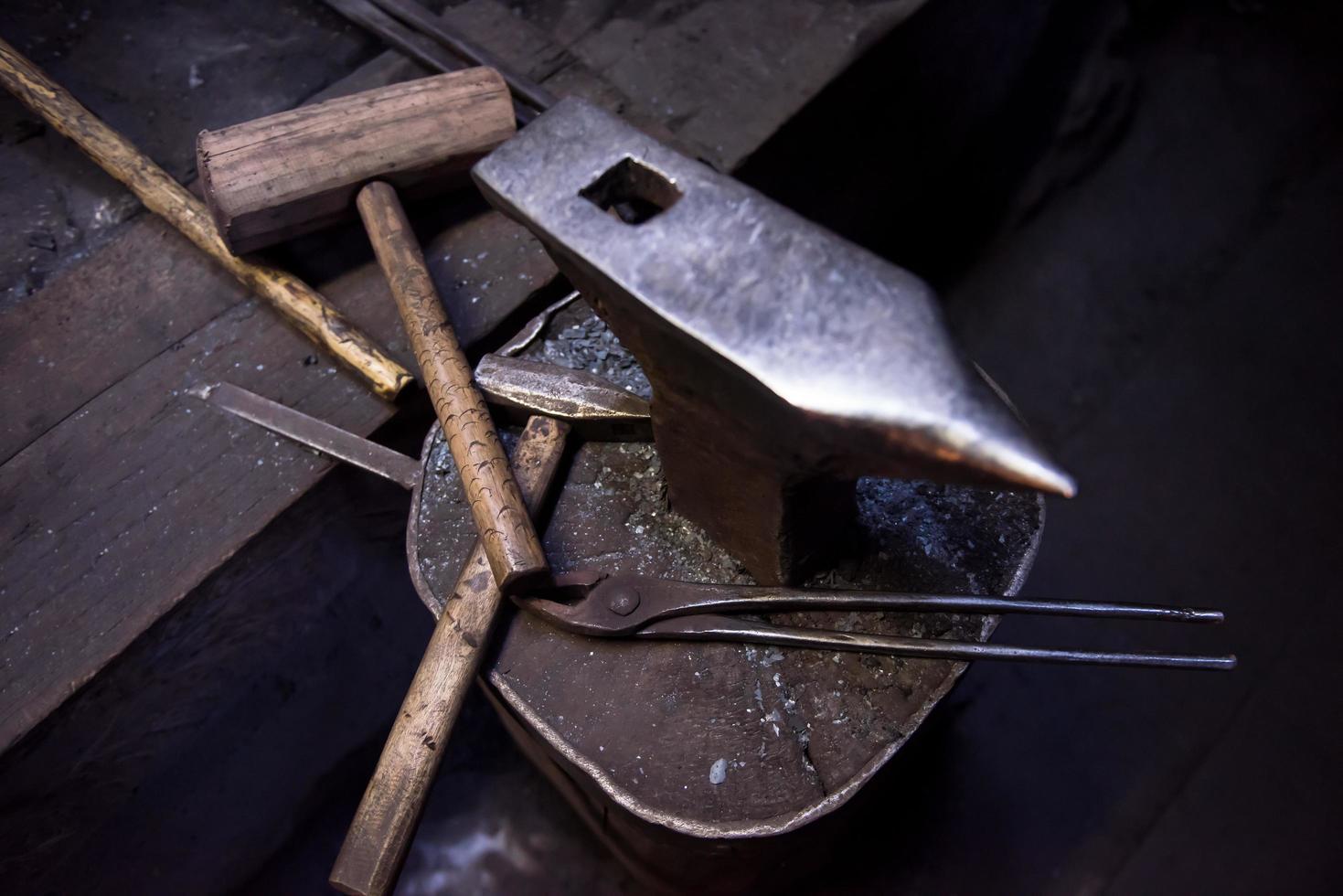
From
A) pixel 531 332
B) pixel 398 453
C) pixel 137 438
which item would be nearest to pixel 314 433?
pixel 398 453

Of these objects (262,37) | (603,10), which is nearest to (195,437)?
(262,37)

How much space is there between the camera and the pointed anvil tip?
3.09ft

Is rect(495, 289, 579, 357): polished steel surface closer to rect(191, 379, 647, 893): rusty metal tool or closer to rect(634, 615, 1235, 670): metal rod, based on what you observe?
rect(191, 379, 647, 893): rusty metal tool

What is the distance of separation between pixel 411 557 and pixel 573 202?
2.30 ft

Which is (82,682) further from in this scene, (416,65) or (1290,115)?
(1290,115)

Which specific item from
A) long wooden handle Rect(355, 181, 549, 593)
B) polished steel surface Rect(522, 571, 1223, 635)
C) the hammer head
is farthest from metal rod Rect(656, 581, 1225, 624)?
the hammer head

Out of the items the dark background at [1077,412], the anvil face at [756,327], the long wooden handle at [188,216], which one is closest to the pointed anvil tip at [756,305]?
the anvil face at [756,327]

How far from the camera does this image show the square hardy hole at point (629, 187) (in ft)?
3.86

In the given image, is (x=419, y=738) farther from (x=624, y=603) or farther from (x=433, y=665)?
(x=624, y=603)

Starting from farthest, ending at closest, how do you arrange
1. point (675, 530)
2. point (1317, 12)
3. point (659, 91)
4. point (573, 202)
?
point (1317, 12), point (659, 91), point (675, 530), point (573, 202)

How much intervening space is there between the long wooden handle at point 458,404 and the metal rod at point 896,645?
229 mm

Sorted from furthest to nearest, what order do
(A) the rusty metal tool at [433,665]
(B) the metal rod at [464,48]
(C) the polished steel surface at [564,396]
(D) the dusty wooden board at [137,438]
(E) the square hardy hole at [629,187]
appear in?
(B) the metal rod at [464,48] → (D) the dusty wooden board at [137,438] → (C) the polished steel surface at [564,396] → (A) the rusty metal tool at [433,665] → (E) the square hardy hole at [629,187]

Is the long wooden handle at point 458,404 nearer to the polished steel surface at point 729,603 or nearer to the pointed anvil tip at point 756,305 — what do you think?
the polished steel surface at point 729,603

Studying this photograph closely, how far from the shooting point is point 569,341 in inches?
68.0
